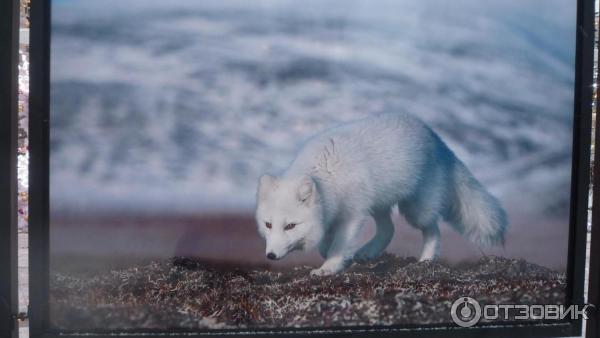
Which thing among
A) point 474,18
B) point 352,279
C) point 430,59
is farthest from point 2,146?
point 474,18

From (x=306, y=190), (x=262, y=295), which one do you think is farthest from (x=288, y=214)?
(x=262, y=295)

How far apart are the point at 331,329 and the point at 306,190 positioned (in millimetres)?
786

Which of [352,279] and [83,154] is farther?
[352,279]

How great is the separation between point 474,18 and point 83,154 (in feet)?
7.36

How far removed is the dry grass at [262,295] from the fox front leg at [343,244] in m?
0.06

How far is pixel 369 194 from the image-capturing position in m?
2.82

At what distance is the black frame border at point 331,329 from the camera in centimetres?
259

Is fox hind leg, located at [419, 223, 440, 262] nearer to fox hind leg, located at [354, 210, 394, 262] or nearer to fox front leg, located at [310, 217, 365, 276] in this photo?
fox hind leg, located at [354, 210, 394, 262]

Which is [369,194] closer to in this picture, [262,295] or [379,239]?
[379,239]

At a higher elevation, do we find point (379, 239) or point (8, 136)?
point (8, 136)

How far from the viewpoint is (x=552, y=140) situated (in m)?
2.92

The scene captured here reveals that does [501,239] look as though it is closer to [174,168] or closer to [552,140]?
[552,140]

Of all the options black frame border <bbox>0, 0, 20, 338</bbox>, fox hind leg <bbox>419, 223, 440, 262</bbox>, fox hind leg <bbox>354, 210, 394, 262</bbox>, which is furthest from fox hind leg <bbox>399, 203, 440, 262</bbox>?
black frame border <bbox>0, 0, 20, 338</bbox>

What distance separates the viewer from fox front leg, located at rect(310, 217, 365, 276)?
111 inches
